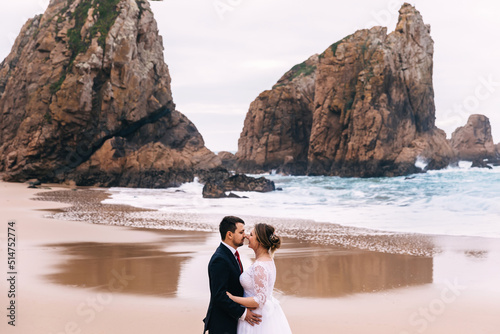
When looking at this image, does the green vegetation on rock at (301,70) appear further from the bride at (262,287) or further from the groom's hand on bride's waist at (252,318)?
the groom's hand on bride's waist at (252,318)

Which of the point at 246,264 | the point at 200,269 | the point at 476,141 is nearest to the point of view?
the point at 200,269

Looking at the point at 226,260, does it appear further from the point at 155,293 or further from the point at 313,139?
the point at 313,139

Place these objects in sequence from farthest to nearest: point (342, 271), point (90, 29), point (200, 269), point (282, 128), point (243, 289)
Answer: point (282, 128), point (90, 29), point (200, 269), point (342, 271), point (243, 289)

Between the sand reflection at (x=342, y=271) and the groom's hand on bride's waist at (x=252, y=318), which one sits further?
the sand reflection at (x=342, y=271)

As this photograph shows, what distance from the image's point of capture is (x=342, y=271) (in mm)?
8633

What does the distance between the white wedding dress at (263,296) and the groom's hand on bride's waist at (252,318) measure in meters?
0.03

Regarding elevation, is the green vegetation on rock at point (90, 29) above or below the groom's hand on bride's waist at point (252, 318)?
above

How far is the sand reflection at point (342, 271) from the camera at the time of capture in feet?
24.6

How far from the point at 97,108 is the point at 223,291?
38832mm

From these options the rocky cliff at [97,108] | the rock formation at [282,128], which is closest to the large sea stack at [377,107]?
the rock formation at [282,128]

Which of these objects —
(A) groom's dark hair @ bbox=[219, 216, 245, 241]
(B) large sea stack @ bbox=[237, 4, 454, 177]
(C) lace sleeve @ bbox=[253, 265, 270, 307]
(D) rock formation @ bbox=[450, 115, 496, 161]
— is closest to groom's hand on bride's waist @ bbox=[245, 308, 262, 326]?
(C) lace sleeve @ bbox=[253, 265, 270, 307]

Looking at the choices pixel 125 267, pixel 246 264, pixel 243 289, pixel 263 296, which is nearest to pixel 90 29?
pixel 125 267

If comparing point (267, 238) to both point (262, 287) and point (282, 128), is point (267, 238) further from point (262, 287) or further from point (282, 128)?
point (282, 128)

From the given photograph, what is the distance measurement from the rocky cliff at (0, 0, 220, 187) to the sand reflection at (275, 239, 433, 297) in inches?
1133
